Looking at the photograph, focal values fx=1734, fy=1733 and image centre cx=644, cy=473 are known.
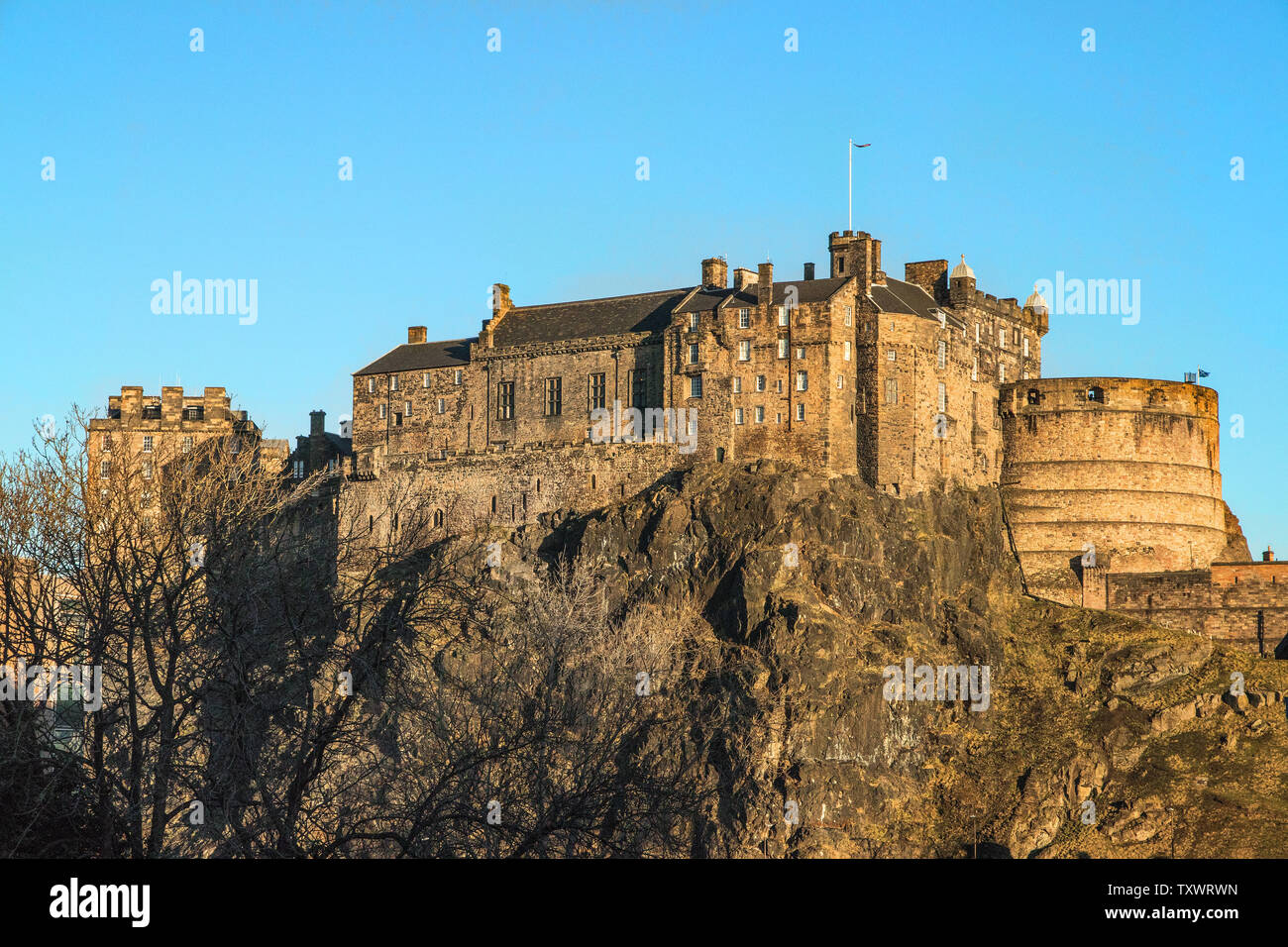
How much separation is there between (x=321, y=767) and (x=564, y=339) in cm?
6155

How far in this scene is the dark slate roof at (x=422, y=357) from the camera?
303ft

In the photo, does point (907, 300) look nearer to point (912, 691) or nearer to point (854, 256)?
point (854, 256)

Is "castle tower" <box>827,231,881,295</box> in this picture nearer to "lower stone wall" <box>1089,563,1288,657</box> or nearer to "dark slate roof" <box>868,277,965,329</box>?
"dark slate roof" <box>868,277,965,329</box>

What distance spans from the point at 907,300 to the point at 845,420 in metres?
8.48

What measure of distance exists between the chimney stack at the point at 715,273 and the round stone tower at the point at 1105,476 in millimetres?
15589

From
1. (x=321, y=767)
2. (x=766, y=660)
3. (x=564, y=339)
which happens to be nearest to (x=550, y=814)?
(x=321, y=767)

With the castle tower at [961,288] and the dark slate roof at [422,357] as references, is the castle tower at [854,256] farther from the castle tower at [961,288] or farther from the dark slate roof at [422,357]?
the dark slate roof at [422,357]

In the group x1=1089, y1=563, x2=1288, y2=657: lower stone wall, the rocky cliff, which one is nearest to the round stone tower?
x1=1089, y1=563, x2=1288, y2=657: lower stone wall

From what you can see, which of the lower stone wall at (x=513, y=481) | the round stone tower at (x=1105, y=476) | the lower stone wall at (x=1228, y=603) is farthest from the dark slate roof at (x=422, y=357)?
the lower stone wall at (x=1228, y=603)

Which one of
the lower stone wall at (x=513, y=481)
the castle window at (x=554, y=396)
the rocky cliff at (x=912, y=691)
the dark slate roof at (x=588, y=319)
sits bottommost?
the rocky cliff at (x=912, y=691)

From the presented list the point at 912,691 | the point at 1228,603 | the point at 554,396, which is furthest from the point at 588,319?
the point at 1228,603

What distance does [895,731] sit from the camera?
75875 millimetres

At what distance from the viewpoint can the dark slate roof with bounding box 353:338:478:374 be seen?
303 ft
